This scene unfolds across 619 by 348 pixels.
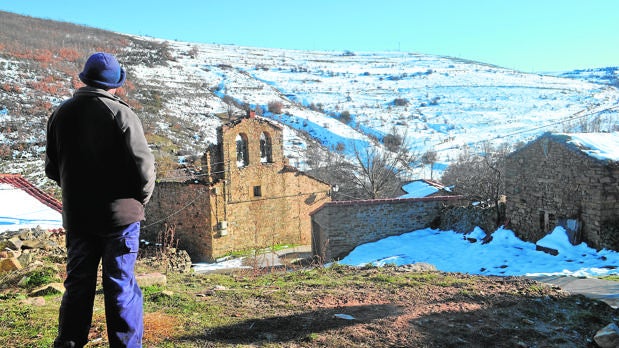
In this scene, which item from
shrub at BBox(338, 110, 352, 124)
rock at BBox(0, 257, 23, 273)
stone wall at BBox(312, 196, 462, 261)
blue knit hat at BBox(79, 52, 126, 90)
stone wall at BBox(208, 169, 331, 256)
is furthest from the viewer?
Answer: shrub at BBox(338, 110, 352, 124)

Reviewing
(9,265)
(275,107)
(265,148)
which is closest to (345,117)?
(275,107)

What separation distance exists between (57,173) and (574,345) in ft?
15.7

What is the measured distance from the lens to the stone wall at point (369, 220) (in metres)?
16.2

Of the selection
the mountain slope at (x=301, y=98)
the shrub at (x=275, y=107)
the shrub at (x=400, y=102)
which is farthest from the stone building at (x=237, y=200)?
the shrub at (x=400, y=102)

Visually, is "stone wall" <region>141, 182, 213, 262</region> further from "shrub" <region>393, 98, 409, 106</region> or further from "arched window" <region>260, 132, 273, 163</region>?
"shrub" <region>393, 98, 409, 106</region>

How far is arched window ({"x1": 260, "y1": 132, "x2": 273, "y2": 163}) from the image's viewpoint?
2192cm

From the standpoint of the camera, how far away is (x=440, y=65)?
3556 inches

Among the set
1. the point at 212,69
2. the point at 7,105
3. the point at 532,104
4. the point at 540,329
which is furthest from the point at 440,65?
the point at 540,329

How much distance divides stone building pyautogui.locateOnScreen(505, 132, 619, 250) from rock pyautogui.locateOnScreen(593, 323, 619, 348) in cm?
748

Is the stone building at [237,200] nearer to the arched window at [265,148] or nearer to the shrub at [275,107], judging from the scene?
the arched window at [265,148]

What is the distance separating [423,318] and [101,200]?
3.49 m

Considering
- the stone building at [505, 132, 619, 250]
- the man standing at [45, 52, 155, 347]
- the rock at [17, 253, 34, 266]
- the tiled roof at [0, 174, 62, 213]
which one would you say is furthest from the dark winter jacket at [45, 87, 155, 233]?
the tiled roof at [0, 174, 62, 213]

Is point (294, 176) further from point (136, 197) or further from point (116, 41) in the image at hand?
point (116, 41)

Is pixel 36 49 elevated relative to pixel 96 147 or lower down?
elevated
